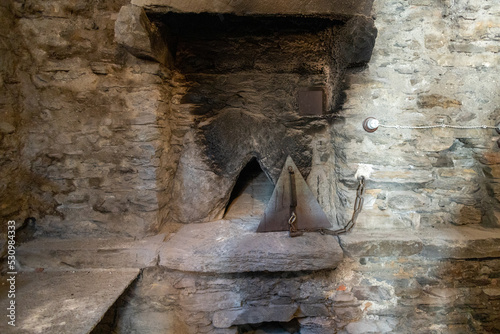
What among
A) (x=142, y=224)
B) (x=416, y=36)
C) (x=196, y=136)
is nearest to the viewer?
(x=416, y=36)

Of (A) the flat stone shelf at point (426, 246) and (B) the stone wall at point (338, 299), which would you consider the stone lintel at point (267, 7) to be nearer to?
(A) the flat stone shelf at point (426, 246)

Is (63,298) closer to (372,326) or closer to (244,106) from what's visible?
(244,106)

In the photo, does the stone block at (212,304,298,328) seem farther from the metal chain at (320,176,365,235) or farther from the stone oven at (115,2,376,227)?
the stone oven at (115,2,376,227)

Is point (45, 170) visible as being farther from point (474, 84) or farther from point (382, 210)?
point (474, 84)

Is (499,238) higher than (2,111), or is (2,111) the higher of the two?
(2,111)

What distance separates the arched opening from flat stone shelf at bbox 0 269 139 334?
103cm

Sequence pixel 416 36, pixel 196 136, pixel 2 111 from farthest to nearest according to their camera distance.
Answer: pixel 196 136
pixel 416 36
pixel 2 111

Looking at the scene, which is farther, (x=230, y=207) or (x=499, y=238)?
(x=230, y=207)

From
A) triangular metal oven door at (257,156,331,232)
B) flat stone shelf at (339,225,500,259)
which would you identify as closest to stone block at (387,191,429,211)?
flat stone shelf at (339,225,500,259)

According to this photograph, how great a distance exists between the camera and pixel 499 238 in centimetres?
172

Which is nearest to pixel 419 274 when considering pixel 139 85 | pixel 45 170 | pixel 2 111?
pixel 139 85

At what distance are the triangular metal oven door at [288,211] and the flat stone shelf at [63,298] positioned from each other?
3.45 feet

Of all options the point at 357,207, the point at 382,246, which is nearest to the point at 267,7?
the point at 357,207

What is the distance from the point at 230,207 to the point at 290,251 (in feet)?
3.06
